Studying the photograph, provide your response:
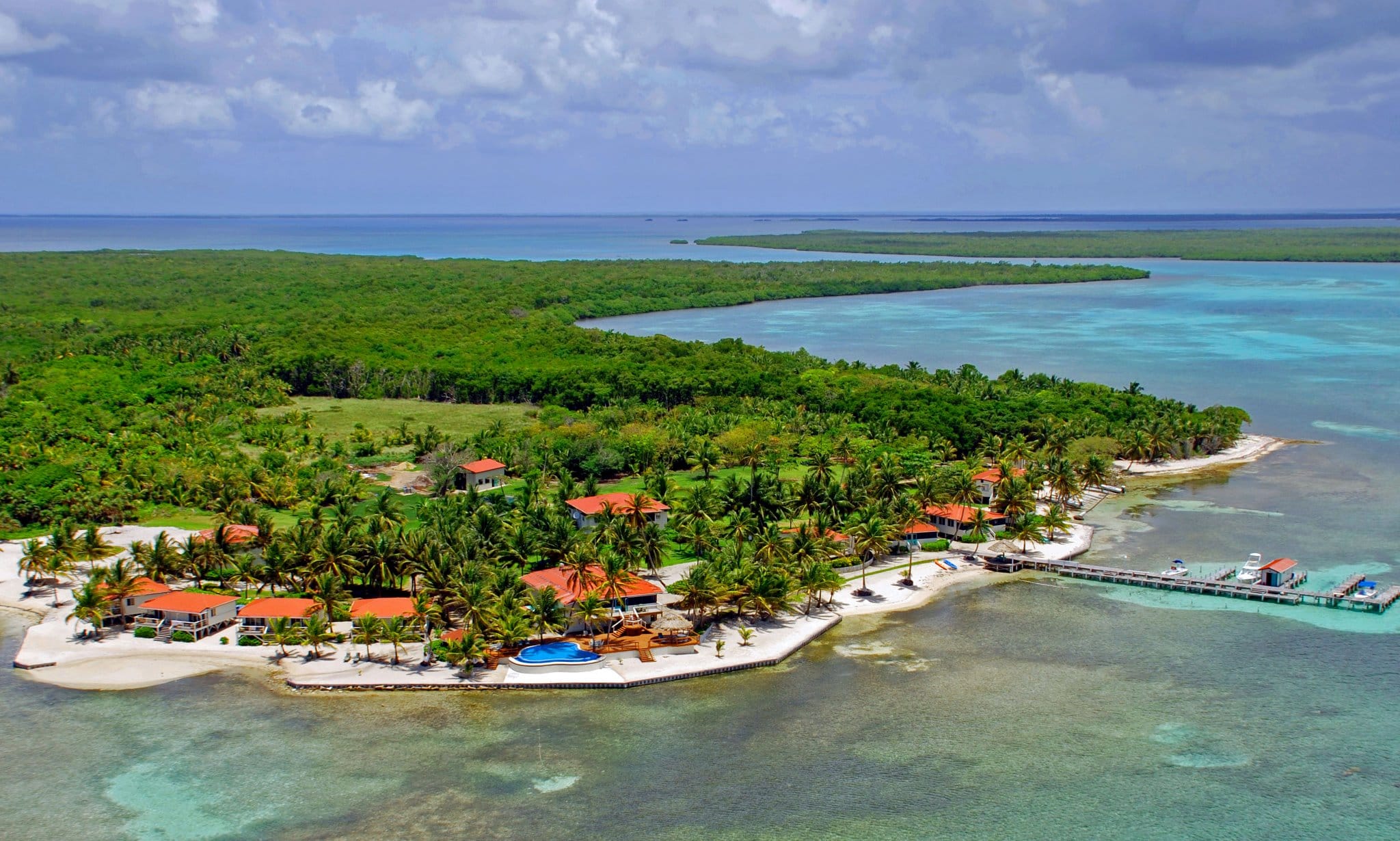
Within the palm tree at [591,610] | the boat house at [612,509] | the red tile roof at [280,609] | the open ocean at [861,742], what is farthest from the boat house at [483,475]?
the open ocean at [861,742]

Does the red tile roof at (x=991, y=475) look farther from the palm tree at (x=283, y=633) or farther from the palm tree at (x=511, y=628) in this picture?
the palm tree at (x=283, y=633)

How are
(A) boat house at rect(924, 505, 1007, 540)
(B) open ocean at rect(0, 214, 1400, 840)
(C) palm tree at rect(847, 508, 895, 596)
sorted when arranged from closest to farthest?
1. (B) open ocean at rect(0, 214, 1400, 840)
2. (C) palm tree at rect(847, 508, 895, 596)
3. (A) boat house at rect(924, 505, 1007, 540)

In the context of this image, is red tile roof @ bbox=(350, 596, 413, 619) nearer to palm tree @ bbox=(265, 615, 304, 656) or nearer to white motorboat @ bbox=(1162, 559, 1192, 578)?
palm tree @ bbox=(265, 615, 304, 656)

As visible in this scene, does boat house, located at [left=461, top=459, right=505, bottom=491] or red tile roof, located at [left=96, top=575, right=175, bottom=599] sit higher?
boat house, located at [left=461, top=459, right=505, bottom=491]

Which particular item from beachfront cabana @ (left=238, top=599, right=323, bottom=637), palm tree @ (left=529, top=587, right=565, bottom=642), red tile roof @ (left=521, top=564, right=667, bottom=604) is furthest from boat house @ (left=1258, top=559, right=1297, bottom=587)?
beachfront cabana @ (left=238, top=599, right=323, bottom=637)

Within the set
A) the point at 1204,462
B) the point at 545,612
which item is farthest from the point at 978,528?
the point at 1204,462

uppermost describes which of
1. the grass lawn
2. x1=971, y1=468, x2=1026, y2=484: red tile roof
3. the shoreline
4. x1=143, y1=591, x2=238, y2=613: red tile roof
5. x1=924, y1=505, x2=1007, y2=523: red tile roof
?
x1=971, y1=468, x2=1026, y2=484: red tile roof

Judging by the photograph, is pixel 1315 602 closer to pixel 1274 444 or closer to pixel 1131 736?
pixel 1131 736
